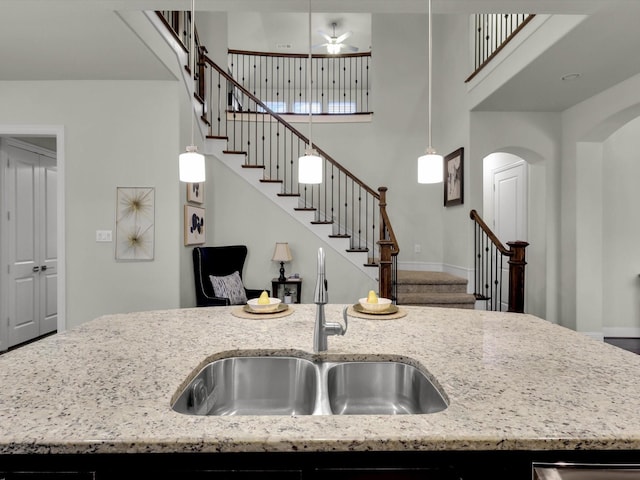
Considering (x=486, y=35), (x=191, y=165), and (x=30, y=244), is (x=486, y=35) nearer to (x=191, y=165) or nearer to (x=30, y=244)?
(x=191, y=165)

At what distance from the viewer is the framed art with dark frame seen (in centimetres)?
459

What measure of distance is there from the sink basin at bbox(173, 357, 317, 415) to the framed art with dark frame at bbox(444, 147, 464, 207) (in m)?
3.93

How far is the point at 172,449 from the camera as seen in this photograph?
0.75 meters

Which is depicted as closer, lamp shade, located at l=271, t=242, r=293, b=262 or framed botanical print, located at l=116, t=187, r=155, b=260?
framed botanical print, located at l=116, t=187, r=155, b=260

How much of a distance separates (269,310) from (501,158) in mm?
5250

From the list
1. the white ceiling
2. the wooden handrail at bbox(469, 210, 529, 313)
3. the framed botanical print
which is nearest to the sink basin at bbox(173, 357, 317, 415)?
the white ceiling

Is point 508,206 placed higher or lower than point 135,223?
higher

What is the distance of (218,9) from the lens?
7.86ft

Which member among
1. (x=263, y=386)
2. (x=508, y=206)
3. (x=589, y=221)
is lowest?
(x=263, y=386)

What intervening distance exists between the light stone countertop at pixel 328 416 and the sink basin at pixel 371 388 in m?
0.05

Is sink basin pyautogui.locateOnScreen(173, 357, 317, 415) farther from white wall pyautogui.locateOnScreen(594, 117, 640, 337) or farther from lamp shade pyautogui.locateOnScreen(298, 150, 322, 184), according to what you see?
white wall pyautogui.locateOnScreen(594, 117, 640, 337)

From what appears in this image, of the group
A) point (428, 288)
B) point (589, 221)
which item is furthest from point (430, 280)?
point (589, 221)

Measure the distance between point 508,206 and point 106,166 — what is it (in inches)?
202

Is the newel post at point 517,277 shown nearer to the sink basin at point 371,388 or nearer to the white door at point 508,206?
the white door at point 508,206
